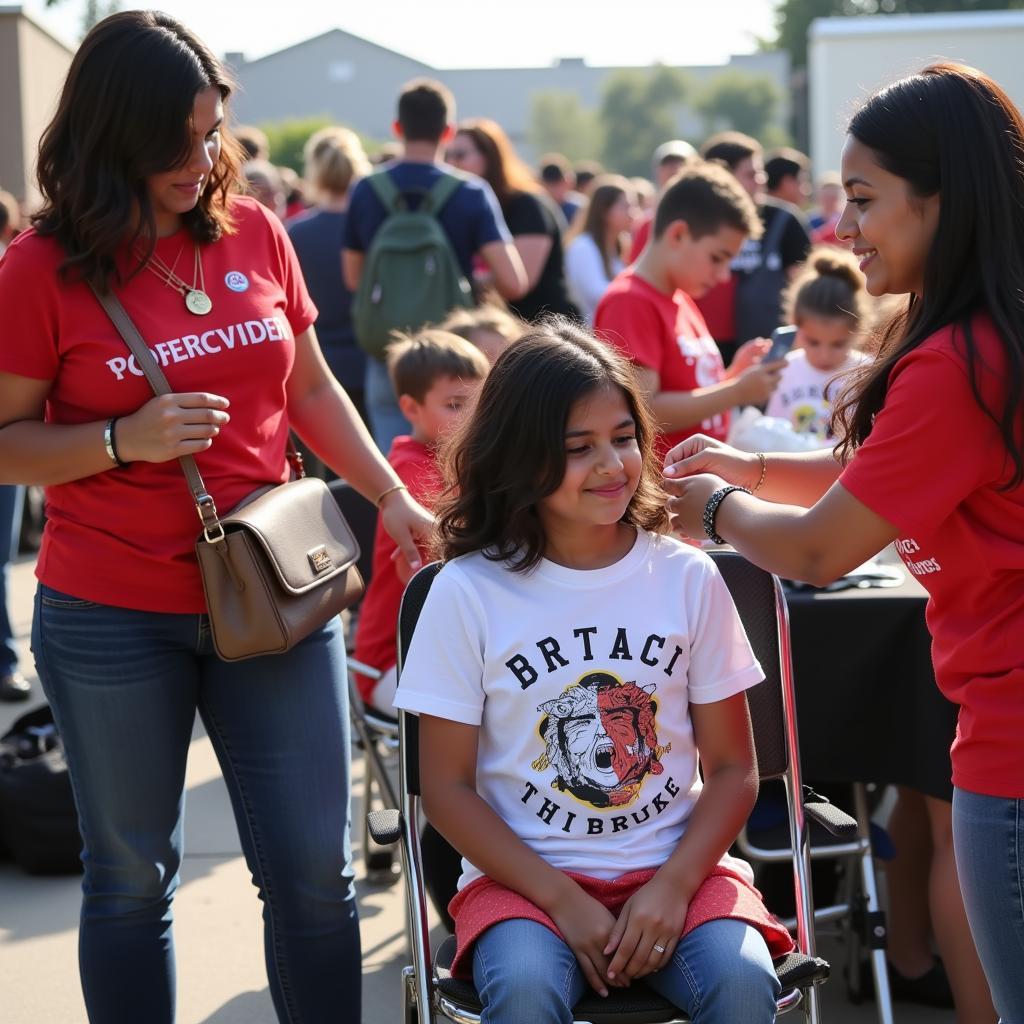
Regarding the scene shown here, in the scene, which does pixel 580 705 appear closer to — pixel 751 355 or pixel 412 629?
pixel 412 629

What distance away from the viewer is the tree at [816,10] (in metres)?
61.5

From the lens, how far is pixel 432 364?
374 centimetres

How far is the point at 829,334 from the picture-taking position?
4445 mm

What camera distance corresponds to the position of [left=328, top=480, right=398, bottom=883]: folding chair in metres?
3.68

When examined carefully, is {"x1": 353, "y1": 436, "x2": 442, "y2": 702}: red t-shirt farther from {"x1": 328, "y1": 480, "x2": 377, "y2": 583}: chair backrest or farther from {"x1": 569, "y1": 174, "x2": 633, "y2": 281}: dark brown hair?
{"x1": 569, "y1": 174, "x2": 633, "y2": 281}: dark brown hair

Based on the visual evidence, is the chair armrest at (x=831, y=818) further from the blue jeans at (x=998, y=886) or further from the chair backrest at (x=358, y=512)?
the chair backrest at (x=358, y=512)

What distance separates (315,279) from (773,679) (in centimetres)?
406

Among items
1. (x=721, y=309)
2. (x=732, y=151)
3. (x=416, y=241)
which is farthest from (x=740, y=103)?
(x=416, y=241)

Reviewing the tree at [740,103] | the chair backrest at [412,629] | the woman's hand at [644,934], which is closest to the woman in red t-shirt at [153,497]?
the chair backrest at [412,629]

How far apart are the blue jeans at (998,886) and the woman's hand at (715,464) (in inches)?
27.4

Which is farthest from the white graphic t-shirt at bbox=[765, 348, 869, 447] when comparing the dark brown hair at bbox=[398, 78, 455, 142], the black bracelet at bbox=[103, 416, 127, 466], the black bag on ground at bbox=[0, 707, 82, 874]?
the black bracelet at bbox=[103, 416, 127, 466]

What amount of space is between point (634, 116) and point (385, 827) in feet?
257

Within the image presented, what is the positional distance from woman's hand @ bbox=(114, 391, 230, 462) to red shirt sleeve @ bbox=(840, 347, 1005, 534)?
3.45 feet

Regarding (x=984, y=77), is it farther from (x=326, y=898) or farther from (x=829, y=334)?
(x=829, y=334)
